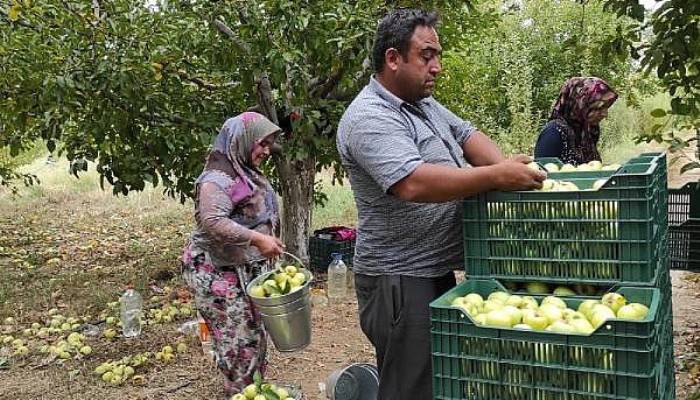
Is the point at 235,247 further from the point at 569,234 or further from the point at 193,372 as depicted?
the point at 569,234

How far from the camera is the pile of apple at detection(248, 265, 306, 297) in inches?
127

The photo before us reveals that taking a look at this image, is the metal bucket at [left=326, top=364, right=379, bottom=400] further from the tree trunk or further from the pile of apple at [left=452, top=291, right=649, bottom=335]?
the tree trunk

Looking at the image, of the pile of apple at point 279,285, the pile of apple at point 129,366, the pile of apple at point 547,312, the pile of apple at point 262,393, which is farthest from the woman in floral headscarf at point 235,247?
the pile of apple at point 547,312

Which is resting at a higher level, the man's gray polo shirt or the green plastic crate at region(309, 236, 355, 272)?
the man's gray polo shirt

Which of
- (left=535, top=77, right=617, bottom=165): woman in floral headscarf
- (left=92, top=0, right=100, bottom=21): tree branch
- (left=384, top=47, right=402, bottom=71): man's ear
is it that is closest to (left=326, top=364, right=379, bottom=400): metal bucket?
(left=535, top=77, right=617, bottom=165): woman in floral headscarf

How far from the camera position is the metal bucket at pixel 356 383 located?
3.62m

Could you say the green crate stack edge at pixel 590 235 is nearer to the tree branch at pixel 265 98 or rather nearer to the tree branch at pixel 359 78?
the tree branch at pixel 359 78

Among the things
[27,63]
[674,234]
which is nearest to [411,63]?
[674,234]

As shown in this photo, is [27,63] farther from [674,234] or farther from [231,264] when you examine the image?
[674,234]

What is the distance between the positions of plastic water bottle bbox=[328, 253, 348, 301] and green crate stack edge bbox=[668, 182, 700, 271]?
2.66m

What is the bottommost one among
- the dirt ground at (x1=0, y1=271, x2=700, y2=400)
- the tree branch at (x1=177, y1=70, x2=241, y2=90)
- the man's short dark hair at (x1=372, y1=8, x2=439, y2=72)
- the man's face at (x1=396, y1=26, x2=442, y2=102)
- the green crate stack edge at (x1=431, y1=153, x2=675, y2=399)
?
the dirt ground at (x1=0, y1=271, x2=700, y2=400)

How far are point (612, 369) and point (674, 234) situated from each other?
359cm

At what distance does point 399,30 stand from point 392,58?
0.10 m

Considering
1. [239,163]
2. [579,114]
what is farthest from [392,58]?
[579,114]
